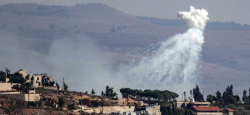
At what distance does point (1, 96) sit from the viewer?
645 feet

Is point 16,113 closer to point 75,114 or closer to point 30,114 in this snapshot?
point 30,114

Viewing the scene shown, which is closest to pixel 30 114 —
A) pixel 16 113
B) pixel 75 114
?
pixel 16 113

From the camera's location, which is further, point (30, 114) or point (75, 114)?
point (75, 114)

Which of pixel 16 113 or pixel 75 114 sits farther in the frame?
pixel 75 114

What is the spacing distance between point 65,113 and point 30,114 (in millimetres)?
14024

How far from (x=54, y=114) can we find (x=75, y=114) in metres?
9.87

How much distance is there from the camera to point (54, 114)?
191 m

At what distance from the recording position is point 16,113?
181 meters

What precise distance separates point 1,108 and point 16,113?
3.77 metres

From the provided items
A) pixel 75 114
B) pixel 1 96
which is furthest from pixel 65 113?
pixel 1 96

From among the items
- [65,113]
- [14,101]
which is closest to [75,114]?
[65,113]

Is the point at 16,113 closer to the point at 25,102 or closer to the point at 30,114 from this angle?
the point at 30,114

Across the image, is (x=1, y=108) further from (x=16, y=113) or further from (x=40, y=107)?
(x=40, y=107)

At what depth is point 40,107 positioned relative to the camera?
19950 cm
